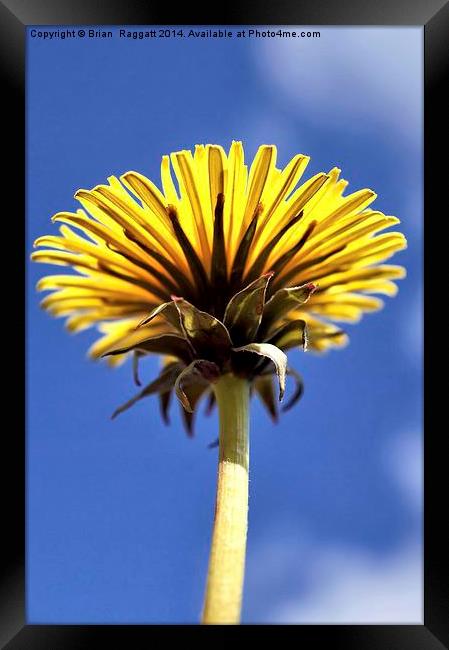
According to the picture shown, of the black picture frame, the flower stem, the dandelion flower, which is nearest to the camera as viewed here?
the flower stem

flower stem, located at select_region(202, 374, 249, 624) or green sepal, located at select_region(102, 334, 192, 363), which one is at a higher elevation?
green sepal, located at select_region(102, 334, 192, 363)

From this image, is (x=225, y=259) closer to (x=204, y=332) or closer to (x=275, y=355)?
(x=204, y=332)

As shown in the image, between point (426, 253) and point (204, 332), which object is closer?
point (204, 332)

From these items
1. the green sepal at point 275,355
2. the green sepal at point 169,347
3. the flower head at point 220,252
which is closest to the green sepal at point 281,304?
the flower head at point 220,252

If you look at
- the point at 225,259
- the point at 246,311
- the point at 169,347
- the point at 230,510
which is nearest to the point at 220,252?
the point at 225,259

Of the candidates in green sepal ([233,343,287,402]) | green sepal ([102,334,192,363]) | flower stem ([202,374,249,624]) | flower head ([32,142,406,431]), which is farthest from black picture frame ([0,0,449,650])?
green sepal ([233,343,287,402])

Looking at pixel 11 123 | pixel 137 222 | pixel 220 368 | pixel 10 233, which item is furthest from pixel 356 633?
pixel 11 123

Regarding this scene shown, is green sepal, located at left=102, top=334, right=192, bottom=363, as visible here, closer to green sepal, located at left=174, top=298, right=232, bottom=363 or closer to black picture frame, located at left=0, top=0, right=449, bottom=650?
green sepal, located at left=174, top=298, right=232, bottom=363
